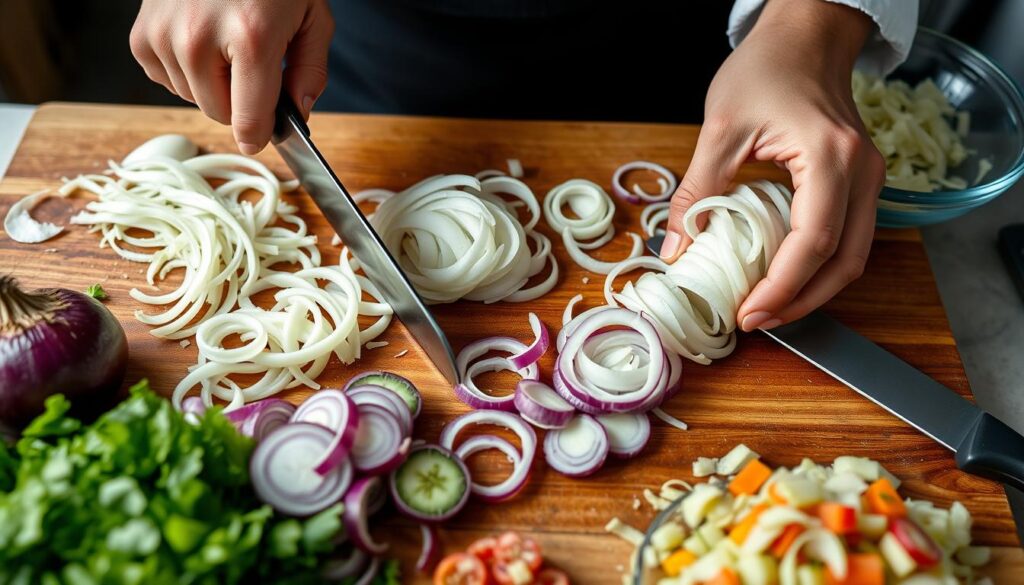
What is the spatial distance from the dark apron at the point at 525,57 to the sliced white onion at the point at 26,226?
1091 millimetres

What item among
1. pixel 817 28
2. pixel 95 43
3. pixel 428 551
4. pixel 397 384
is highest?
pixel 817 28

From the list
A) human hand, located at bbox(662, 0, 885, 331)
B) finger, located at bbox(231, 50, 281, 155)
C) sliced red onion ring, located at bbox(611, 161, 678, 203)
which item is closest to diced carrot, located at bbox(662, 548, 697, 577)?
human hand, located at bbox(662, 0, 885, 331)

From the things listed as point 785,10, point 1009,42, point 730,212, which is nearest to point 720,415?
point 730,212

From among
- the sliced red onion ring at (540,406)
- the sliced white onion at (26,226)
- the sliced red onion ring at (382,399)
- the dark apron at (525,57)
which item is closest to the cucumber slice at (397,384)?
the sliced red onion ring at (382,399)

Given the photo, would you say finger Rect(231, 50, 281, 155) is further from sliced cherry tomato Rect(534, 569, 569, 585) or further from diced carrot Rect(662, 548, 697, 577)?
diced carrot Rect(662, 548, 697, 577)

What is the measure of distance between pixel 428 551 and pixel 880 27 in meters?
1.84

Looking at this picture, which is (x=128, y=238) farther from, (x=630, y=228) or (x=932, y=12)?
(x=932, y=12)


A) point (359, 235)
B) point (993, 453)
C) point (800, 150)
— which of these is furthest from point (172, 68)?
point (993, 453)

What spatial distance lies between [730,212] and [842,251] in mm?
296

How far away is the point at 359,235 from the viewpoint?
2.15 m

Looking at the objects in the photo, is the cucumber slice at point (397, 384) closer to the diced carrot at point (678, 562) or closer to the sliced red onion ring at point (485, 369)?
the sliced red onion ring at point (485, 369)

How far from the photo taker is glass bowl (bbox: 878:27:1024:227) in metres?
2.29

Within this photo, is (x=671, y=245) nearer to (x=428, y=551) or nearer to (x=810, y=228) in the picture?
(x=810, y=228)

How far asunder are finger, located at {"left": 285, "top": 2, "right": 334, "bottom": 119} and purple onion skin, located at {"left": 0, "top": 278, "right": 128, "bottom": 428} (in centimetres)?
75
